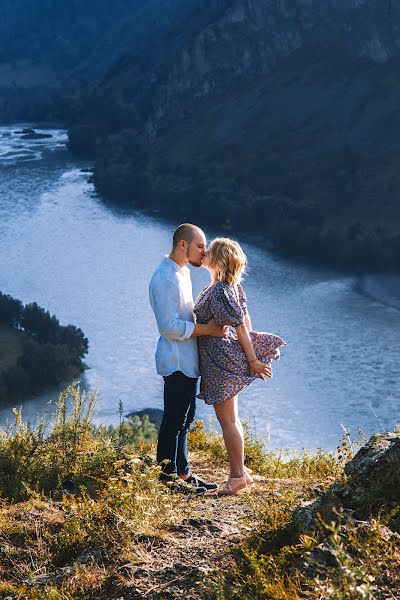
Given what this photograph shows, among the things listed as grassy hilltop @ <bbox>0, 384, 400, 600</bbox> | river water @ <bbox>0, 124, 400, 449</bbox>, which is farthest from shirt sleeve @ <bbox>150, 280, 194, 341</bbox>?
river water @ <bbox>0, 124, 400, 449</bbox>

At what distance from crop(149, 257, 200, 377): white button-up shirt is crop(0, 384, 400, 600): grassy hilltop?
0.71 m

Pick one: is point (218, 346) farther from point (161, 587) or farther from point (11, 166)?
point (11, 166)

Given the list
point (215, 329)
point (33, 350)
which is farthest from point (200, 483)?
point (33, 350)

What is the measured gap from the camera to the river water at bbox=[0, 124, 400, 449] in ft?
99.8

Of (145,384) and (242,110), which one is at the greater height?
(242,110)

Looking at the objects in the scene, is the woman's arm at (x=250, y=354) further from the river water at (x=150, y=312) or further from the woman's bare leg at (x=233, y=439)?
the river water at (x=150, y=312)

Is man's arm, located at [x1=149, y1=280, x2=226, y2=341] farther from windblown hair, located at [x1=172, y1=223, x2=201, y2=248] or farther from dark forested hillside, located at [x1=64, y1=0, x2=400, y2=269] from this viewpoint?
dark forested hillside, located at [x1=64, y1=0, x2=400, y2=269]

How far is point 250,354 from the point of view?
18.2ft

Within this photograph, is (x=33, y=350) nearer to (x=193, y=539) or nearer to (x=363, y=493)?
(x=193, y=539)

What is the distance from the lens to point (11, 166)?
261ft

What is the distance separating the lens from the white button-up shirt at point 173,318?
5.36 m

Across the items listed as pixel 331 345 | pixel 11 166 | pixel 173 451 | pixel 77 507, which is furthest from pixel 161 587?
pixel 11 166

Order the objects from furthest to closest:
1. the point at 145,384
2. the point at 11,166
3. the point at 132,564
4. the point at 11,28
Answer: the point at 11,28 → the point at 11,166 → the point at 145,384 → the point at 132,564

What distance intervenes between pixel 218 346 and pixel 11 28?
16148 centimetres
